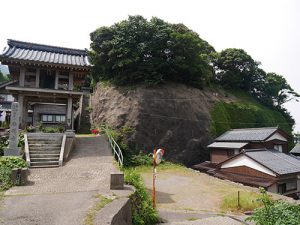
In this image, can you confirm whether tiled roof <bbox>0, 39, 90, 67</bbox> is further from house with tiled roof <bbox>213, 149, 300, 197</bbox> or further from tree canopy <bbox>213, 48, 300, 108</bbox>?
tree canopy <bbox>213, 48, 300, 108</bbox>

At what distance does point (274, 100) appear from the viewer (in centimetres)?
4556

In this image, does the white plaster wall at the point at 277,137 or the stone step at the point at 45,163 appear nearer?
the stone step at the point at 45,163

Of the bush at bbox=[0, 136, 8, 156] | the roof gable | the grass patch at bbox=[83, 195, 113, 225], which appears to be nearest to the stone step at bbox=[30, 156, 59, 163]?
the bush at bbox=[0, 136, 8, 156]

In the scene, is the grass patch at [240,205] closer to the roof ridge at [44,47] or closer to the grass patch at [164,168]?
the grass patch at [164,168]

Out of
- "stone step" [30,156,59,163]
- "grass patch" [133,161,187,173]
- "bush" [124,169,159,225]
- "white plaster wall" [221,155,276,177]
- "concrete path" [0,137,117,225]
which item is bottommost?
"grass patch" [133,161,187,173]

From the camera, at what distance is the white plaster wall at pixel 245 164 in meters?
19.2

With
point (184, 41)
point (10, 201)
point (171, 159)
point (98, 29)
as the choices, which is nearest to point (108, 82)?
point (98, 29)

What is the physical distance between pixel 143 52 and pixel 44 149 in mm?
17179

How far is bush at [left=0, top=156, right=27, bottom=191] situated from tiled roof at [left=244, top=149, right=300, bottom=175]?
17.3m

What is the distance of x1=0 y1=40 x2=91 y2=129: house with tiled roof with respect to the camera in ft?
59.3

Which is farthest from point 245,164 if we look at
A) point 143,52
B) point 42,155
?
point 143,52

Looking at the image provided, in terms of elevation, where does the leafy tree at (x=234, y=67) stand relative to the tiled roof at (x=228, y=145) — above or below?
above

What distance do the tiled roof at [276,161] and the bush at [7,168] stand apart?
17322mm

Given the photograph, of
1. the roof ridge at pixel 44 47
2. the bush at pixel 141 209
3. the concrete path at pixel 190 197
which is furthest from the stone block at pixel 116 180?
the roof ridge at pixel 44 47
